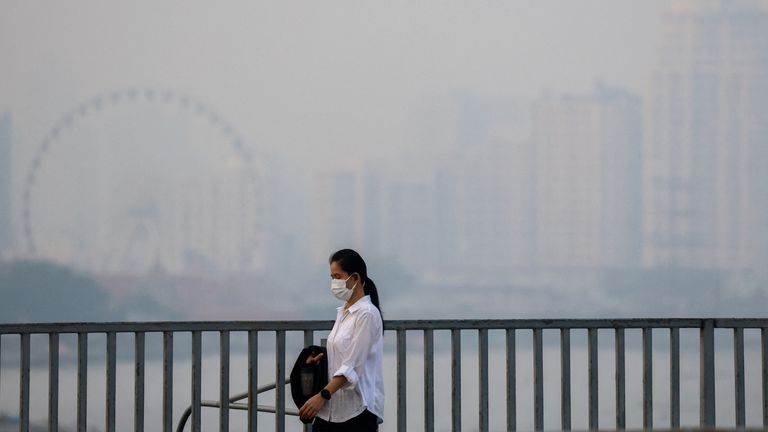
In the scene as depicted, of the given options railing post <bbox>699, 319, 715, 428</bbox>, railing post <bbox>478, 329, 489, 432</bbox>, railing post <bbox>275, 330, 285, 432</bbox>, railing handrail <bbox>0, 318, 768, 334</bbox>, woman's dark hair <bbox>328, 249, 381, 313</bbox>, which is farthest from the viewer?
railing post <bbox>699, 319, 715, 428</bbox>

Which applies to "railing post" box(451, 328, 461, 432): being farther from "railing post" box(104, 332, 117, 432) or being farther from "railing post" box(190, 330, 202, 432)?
"railing post" box(104, 332, 117, 432)

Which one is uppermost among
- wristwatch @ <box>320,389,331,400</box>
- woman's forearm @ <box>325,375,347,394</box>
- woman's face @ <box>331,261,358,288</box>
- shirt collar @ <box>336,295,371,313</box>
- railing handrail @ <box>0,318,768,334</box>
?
woman's face @ <box>331,261,358,288</box>

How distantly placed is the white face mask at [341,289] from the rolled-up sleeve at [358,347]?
0.37 feet

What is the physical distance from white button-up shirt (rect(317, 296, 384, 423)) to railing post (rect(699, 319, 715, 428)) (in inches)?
102

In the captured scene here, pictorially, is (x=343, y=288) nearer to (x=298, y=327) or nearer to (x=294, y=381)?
(x=294, y=381)

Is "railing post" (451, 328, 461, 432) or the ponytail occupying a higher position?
the ponytail

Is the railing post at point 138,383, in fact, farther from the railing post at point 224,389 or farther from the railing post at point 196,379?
the railing post at point 224,389

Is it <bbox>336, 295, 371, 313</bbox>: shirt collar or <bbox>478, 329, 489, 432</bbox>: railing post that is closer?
<bbox>336, 295, 371, 313</bbox>: shirt collar

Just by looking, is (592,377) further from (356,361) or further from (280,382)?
(356,361)

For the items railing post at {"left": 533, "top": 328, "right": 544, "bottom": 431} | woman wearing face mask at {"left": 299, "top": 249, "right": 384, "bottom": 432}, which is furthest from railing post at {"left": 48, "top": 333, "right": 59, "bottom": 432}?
railing post at {"left": 533, "top": 328, "right": 544, "bottom": 431}

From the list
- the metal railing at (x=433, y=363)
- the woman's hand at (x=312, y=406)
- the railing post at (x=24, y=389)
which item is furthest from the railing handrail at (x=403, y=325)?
the woman's hand at (x=312, y=406)

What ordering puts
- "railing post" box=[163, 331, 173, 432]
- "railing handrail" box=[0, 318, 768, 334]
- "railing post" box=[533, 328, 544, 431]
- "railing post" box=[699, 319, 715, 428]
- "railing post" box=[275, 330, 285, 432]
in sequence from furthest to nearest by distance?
1. "railing post" box=[699, 319, 715, 428]
2. "railing post" box=[533, 328, 544, 431]
3. "railing post" box=[275, 330, 285, 432]
4. "railing post" box=[163, 331, 173, 432]
5. "railing handrail" box=[0, 318, 768, 334]

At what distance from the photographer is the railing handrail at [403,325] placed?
696 cm

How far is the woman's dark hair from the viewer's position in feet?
18.6
